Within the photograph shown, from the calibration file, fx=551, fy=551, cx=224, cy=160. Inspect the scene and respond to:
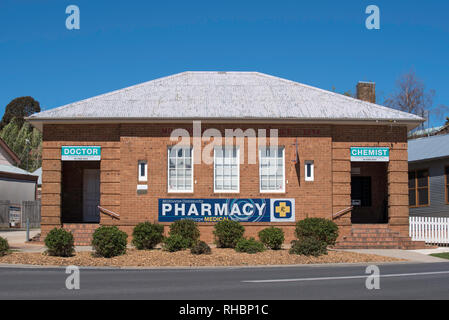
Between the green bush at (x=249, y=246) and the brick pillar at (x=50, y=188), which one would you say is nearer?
the green bush at (x=249, y=246)

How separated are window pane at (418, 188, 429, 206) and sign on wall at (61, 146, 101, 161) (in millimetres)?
16550

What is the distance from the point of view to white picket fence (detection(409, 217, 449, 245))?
22531mm

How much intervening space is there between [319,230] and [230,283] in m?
8.08

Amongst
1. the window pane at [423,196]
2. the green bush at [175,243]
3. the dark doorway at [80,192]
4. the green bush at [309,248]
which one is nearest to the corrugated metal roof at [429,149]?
the window pane at [423,196]

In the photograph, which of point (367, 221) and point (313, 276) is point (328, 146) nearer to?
point (367, 221)

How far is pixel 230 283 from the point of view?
11.6 m

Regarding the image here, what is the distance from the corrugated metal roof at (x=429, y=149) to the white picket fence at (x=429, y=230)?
4.33m

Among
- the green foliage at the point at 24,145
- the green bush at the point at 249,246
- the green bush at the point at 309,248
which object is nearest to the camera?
the green bush at the point at 309,248

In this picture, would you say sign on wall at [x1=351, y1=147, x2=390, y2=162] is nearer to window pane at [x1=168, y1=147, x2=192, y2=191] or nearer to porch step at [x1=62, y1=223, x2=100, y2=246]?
window pane at [x1=168, y1=147, x2=192, y2=191]

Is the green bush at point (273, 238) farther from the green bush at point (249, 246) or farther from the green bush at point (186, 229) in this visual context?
the green bush at point (186, 229)

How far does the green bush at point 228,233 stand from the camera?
62.4ft

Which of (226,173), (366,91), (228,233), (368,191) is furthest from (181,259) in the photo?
(366,91)

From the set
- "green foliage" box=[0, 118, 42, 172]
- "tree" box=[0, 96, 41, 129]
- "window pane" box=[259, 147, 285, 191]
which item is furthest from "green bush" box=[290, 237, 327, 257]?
"tree" box=[0, 96, 41, 129]

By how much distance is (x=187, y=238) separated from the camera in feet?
61.7
